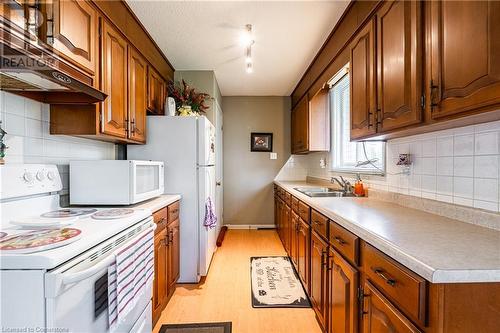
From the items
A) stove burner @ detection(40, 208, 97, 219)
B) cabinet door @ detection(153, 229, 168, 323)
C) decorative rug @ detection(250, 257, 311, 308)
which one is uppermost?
stove burner @ detection(40, 208, 97, 219)

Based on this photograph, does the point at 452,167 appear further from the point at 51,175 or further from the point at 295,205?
the point at 51,175

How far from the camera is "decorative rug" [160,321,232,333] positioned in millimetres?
1881

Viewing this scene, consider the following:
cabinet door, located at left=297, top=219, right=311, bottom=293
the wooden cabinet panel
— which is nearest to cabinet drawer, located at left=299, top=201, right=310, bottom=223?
cabinet door, located at left=297, top=219, right=311, bottom=293

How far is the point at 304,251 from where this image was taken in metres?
2.27

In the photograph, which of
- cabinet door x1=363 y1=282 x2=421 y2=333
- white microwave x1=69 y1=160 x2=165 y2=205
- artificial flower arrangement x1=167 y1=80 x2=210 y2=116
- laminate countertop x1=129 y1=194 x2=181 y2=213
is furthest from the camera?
artificial flower arrangement x1=167 y1=80 x2=210 y2=116

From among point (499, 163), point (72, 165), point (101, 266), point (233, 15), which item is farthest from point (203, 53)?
point (499, 163)

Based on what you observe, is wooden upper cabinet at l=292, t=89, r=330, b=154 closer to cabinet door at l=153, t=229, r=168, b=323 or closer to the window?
the window

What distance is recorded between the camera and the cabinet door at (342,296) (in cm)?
126

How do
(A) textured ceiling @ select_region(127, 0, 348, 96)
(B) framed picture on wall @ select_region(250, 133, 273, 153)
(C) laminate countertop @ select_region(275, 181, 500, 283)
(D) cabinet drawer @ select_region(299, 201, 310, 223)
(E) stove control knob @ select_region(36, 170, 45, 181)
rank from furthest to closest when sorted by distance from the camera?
(B) framed picture on wall @ select_region(250, 133, 273, 153), (D) cabinet drawer @ select_region(299, 201, 310, 223), (A) textured ceiling @ select_region(127, 0, 348, 96), (E) stove control knob @ select_region(36, 170, 45, 181), (C) laminate countertop @ select_region(275, 181, 500, 283)

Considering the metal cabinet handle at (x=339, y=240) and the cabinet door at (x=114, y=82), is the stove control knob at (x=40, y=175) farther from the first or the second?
the metal cabinet handle at (x=339, y=240)

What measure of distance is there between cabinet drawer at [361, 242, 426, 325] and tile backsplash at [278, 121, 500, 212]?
24.0 inches

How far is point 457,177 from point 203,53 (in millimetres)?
2569

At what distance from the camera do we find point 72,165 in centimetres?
178

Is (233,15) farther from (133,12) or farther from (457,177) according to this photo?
(457,177)
